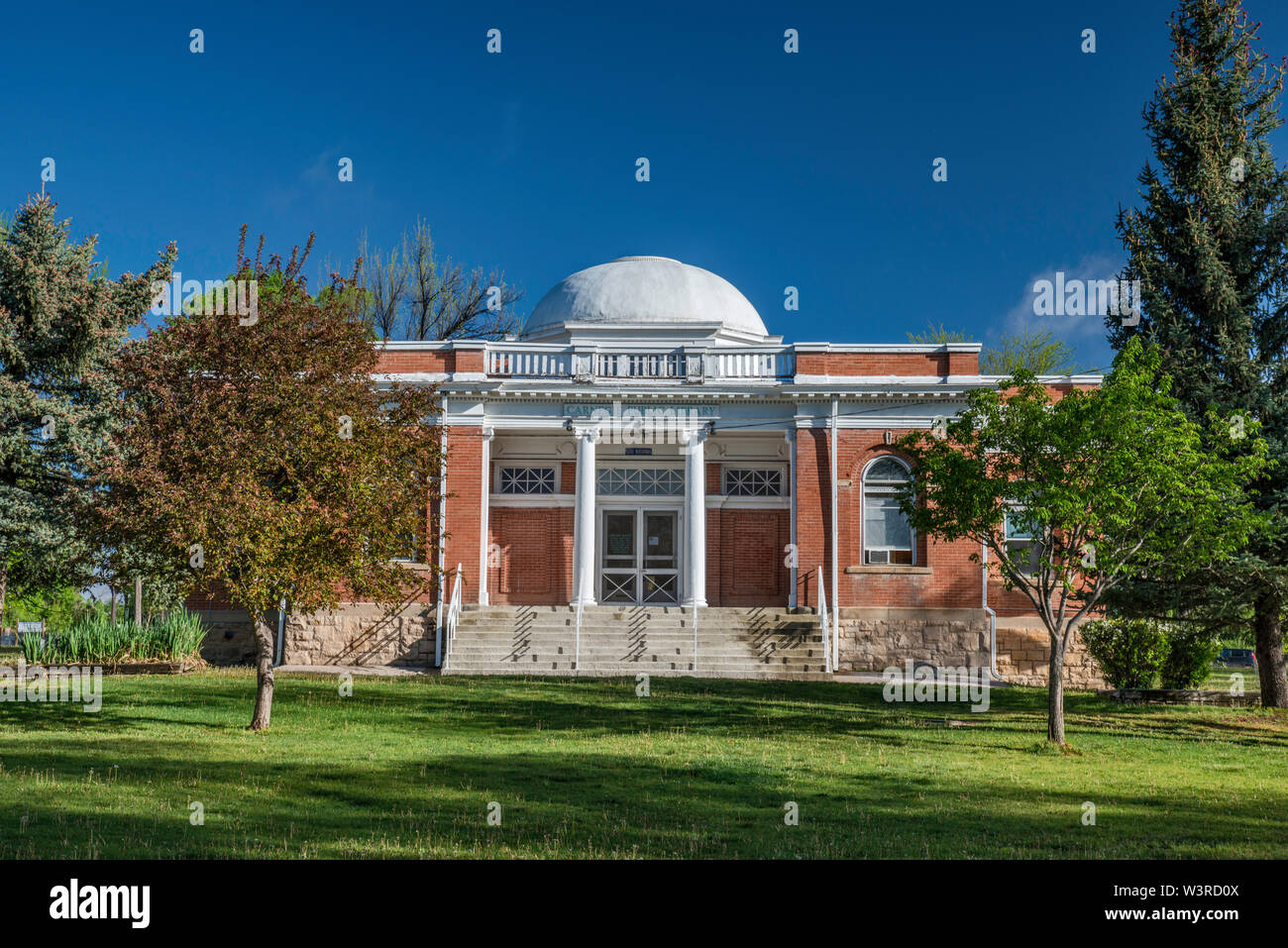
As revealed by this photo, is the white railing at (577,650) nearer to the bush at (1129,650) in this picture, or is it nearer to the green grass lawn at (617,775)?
the green grass lawn at (617,775)

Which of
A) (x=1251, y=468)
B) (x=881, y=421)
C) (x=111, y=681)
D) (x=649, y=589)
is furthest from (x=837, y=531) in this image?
(x=111, y=681)

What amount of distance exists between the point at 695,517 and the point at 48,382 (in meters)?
14.4

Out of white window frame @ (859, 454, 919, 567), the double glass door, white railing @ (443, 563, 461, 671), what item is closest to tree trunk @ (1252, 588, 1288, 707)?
white window frame @ (859, 454, 919, 567)

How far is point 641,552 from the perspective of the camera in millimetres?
25828

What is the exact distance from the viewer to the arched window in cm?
2372

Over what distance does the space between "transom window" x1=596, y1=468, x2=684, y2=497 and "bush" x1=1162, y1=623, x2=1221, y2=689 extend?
10.9 metres

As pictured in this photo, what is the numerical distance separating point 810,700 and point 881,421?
7.88 meters

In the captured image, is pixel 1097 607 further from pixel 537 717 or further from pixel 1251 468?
pixel 537 717

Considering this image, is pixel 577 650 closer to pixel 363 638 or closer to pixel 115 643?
pixel 363 638

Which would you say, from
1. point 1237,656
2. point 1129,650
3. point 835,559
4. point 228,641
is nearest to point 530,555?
point 228,641

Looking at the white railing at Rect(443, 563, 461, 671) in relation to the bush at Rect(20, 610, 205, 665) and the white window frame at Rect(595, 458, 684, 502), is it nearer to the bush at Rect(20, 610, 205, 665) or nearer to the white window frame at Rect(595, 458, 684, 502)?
the white window frame at Rect(595, 458, 684, 502)

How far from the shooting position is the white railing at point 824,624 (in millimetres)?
21569

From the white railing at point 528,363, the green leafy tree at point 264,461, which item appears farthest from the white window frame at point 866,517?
the green leafy tree at point 264,461

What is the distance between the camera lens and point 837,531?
23484mm
